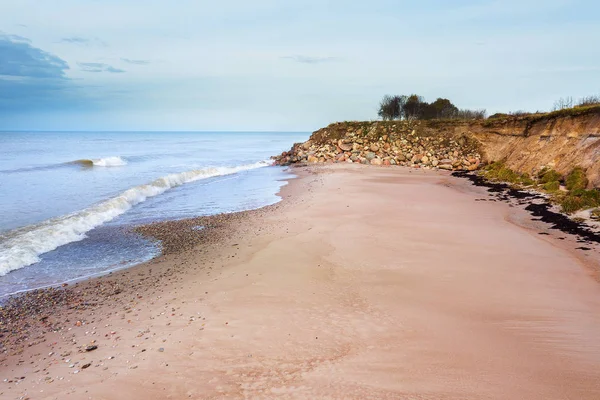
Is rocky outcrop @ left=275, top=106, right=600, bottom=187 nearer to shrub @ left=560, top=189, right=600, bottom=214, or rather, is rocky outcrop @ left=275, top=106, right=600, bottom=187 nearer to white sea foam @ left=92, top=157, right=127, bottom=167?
shrub @ left=560, top=189, right=600, bottom=214

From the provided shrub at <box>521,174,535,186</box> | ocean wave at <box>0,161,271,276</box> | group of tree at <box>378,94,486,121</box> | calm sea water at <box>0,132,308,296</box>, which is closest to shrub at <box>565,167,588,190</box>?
shrub at <box>521,174,535,186</box>

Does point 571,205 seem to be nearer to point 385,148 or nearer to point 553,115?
point 553,115

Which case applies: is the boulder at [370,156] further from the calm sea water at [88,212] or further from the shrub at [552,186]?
the shrub at [552,186]

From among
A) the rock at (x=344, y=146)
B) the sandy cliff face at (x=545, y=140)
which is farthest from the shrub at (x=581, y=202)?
the rock at (x=344, y=146)

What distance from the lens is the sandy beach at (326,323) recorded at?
4820 millimetres

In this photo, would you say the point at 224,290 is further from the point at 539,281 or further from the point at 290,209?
the point at 290,209

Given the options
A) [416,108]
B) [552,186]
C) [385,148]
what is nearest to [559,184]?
[552,186]

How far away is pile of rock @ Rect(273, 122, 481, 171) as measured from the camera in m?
34.6

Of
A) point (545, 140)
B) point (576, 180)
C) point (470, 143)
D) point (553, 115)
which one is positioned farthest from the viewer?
point (470, 143)

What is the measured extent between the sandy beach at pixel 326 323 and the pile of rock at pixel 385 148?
23670mm

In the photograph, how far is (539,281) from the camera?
823cm

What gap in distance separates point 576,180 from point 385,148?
21.1 meters

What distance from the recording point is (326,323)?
6.39 m

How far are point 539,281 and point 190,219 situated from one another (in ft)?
37.7
